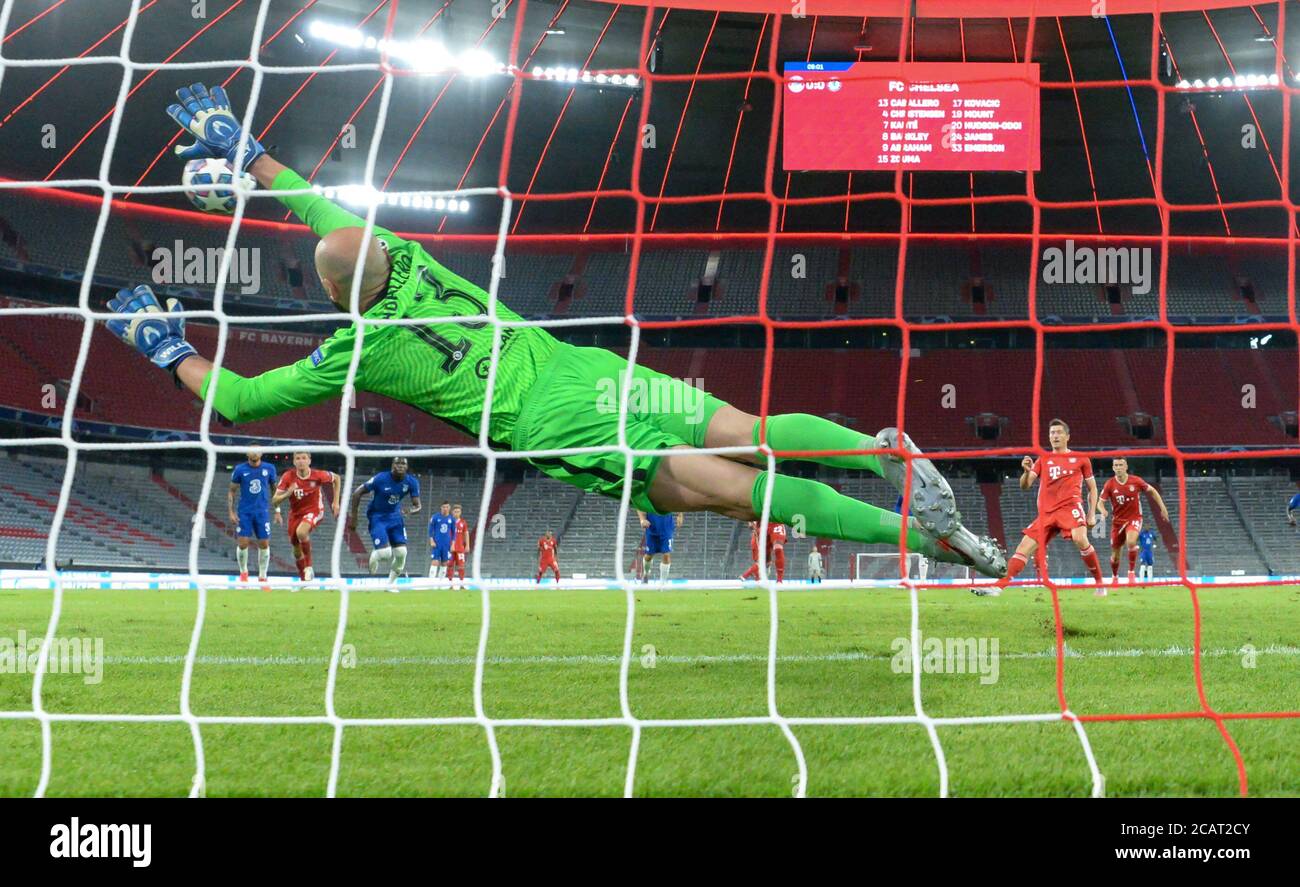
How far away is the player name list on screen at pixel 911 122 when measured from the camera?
Result: 59.7 ft

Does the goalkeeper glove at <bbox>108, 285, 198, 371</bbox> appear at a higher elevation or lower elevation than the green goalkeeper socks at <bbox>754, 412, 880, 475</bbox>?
higher

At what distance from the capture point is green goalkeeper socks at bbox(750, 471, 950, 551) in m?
4.04

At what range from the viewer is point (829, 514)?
409 cm

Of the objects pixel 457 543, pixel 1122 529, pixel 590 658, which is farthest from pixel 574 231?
pixel 590 658

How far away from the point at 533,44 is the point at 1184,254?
696 inches

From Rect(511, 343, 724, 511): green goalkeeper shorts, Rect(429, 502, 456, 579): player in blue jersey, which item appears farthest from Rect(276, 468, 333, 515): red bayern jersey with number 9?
Rect(511, 343, 724, 511): green goalkeeper shorts

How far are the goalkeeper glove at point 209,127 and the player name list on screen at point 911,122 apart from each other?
577 inches

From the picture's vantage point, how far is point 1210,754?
3377mm

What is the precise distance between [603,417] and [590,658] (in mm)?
2299

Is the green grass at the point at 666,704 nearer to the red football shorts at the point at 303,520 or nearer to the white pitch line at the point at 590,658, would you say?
the white pitch line at the point at 590,658

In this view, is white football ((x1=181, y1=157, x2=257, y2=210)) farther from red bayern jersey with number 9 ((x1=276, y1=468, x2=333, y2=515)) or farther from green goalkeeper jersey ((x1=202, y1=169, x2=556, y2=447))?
red bayern jersey with number 9 ((x1=276, y1=468, x2=333, y2=515))
